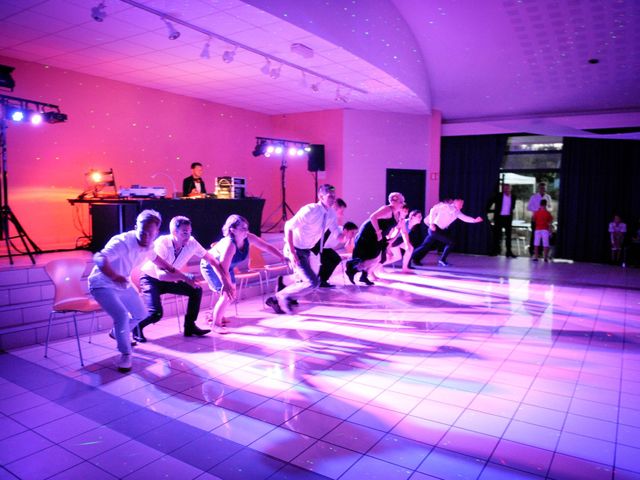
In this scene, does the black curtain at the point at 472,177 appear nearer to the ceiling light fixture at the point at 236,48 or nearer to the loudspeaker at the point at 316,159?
the loudspeaker at the point at 316,159

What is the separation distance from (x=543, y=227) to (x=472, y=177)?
1.88 metres

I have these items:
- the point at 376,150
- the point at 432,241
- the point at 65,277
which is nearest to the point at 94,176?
the point at 65,277

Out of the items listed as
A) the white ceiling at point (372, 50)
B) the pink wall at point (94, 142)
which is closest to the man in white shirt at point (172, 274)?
the white ceiling at point (372, 50)

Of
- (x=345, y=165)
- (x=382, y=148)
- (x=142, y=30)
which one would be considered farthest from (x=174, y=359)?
(x=382, y=148)

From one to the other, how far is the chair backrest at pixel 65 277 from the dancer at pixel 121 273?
0.53 meters

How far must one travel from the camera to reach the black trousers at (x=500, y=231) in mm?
10617

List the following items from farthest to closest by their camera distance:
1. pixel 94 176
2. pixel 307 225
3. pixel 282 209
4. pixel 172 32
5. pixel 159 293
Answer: pixel 282 209
pixel 94 176
pixel 307 225
pixel 172 32
pixel 159 293

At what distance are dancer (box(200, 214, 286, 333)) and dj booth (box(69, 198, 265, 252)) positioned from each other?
69.5 inches

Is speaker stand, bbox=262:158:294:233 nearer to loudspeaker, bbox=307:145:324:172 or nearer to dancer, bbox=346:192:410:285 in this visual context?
loudspeaker, bbox=307:145:324:172

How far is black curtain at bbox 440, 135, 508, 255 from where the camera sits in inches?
418

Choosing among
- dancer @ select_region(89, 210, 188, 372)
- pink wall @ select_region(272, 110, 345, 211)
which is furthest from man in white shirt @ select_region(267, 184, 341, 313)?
pink wall @ select_region(272, 110, 345, 211)

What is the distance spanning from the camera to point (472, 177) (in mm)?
10859

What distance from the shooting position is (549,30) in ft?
23.4

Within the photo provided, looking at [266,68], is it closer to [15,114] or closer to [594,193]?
[15,114]
